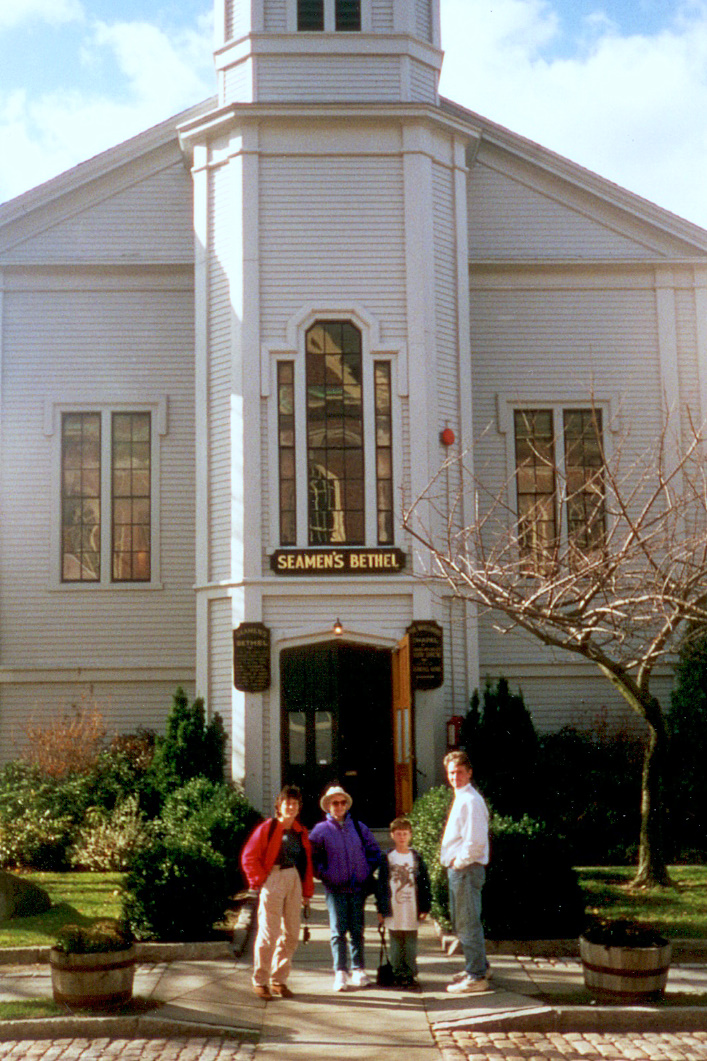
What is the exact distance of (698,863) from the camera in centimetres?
1578

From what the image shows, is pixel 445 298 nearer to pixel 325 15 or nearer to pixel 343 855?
pixel 325 15

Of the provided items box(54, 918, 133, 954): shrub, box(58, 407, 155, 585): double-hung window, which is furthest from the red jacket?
box(58, 407, 155, 585): double-hung window

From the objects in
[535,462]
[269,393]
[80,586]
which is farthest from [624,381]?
[80,586]

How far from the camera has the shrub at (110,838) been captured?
1543 centimetres

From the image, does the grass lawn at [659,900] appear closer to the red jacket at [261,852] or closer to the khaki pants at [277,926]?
the khaki pants at [277,926]

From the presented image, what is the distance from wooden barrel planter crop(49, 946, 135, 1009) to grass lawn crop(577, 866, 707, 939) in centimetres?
516

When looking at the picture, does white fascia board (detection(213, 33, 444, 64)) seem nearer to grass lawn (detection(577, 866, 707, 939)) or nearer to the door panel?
the door panel

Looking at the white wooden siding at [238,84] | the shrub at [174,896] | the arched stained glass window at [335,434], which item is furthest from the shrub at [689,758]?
the white wooden siding at [238,84]

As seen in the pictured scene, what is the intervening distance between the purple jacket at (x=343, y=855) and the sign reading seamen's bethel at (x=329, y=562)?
7.24 m

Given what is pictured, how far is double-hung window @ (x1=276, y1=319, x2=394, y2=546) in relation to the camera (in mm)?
17906

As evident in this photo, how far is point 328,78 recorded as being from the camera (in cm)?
1898

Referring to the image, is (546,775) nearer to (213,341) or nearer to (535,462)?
(535,462)

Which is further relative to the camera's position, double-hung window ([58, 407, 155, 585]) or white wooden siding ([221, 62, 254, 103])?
double-hung window ([58, 407, 155, 585])

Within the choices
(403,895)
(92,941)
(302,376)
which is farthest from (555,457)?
(92,941)
